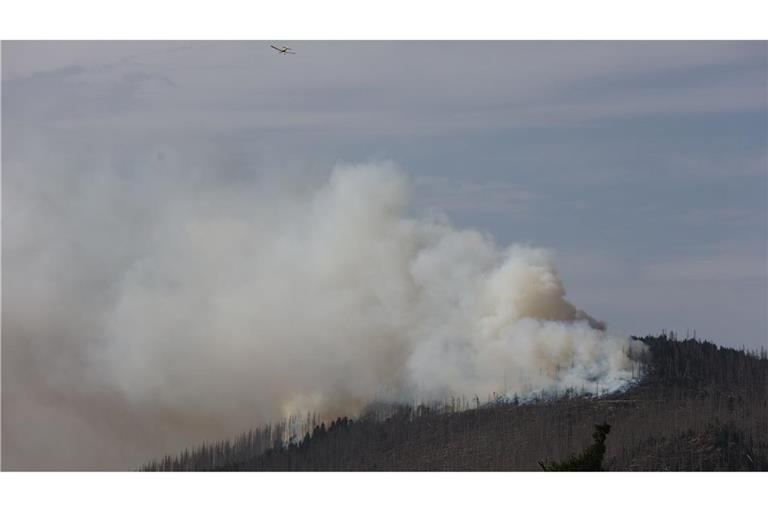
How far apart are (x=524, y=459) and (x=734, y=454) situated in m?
20.7

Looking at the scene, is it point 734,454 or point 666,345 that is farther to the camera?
point 666,345

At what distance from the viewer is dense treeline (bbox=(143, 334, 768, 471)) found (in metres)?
130

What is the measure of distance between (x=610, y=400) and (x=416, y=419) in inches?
818

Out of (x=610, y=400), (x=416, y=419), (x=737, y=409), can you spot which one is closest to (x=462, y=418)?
(x=416, y=419)

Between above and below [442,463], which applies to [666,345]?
above

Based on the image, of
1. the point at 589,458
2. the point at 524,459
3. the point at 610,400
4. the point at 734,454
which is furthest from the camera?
the point at 610,400

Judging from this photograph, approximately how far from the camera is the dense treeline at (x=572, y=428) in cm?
13025

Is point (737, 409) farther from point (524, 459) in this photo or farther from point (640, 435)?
point (524, 459)

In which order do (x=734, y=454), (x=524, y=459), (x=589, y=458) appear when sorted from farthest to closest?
(x=524, y=459)
(x=734, y=454)
(x=589, y=458)

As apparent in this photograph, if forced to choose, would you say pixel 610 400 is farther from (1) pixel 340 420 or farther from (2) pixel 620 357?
(1) pixel 340 420

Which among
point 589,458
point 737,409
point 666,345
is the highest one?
point 666,345

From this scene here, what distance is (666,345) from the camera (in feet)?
493

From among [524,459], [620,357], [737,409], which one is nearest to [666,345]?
[620,357]

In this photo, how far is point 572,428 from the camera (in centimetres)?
13962
